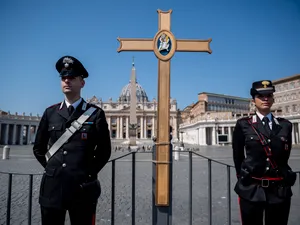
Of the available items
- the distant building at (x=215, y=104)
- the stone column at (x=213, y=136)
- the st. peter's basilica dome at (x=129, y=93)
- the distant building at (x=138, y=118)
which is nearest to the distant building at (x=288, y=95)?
the stone column at (x=213, y=136)

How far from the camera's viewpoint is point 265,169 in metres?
2.59

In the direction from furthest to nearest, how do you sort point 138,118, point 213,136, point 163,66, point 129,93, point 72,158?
point 129,93, point 138,118, point 213,136, point 163,66, point 72,158

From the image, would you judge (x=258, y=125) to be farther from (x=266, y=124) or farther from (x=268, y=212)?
(x=268, y=212)

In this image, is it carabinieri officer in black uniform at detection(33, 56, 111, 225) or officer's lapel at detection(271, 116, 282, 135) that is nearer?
carabinieri officer in black uniform at detection(33, 56, 111, 225)

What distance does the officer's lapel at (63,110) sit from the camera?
2.63 m

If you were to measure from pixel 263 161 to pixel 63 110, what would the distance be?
241 centimetres

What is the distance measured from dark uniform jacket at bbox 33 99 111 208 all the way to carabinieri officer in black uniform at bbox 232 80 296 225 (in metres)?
1.69

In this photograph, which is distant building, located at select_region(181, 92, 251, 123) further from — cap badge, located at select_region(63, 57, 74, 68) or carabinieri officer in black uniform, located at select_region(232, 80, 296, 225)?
cap badge, located at select_region(63, 57, 74, 68)

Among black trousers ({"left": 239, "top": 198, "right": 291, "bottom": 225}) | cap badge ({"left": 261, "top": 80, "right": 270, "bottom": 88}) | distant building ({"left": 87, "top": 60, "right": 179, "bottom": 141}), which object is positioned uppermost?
distant building ({"left": 87, "top": 60, "right": 179, "bottom": 141})

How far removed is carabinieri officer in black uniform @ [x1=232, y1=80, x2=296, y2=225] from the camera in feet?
8.37

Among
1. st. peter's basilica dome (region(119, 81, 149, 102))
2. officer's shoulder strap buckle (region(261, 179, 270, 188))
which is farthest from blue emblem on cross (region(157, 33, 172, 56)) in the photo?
st. peter's basilica dome (region(119, 81, 149, 102))

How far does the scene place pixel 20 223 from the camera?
4570 mm

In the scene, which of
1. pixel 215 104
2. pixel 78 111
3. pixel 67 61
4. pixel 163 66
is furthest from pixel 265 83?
pixel 215 104

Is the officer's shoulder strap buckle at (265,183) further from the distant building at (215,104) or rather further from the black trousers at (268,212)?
the distant building at (215,104)
